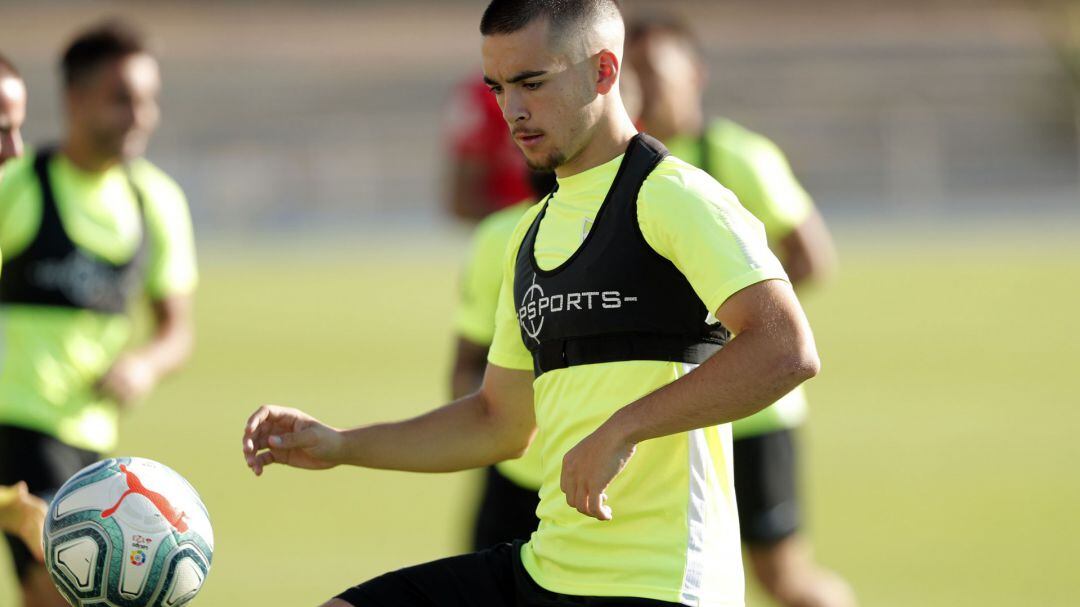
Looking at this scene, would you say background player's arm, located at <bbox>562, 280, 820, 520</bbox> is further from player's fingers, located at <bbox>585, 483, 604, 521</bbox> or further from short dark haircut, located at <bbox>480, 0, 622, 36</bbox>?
short dark haircut, located at <bbox>480, 0, 622, 36</bbox>

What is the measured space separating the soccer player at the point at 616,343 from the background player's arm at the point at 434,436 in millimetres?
129

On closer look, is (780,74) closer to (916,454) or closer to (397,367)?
(397,367)

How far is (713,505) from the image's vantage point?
388 centimetres

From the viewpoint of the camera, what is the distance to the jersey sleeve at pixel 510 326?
435cm

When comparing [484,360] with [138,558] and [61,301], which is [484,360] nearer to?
[61,301]

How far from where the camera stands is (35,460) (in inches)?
256

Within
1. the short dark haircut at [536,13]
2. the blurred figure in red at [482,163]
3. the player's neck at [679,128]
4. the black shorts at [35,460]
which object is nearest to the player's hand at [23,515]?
the black shorts at [35,460]

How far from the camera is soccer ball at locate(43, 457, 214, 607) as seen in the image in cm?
412

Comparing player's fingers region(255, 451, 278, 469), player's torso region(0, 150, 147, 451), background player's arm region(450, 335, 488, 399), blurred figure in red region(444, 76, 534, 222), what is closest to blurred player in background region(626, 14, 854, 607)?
blurred figure in red region(444, 76, 534, 222)

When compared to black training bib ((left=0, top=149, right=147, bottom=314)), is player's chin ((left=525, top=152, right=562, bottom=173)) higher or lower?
higher

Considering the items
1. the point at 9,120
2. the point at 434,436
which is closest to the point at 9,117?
the point at 9,120

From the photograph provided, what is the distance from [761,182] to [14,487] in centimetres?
343

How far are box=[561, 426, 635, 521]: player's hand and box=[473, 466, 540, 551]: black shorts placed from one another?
7.47ft

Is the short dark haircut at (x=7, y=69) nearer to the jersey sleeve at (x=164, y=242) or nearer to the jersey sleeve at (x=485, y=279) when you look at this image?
the jersey sleeve at (x=485, y=279)
